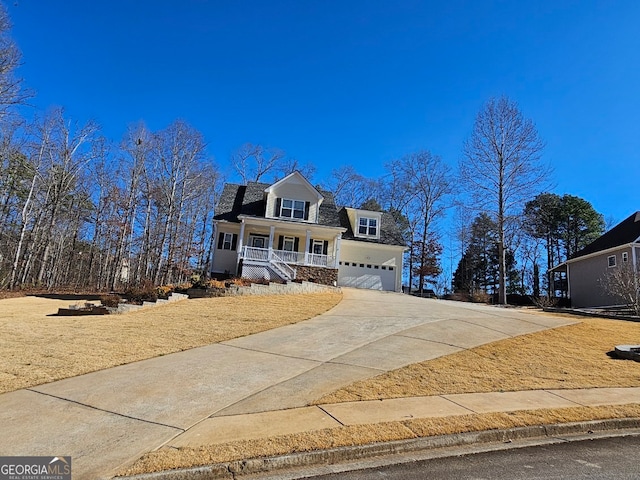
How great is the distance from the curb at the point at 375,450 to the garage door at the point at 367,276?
69.2 ft

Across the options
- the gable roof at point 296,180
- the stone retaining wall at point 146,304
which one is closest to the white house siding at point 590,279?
the gable roof at point 296,180

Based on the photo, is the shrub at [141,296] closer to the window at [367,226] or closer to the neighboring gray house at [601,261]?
the window at [367,226]

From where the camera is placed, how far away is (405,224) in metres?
38.5

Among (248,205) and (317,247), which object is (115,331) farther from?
(317,247)

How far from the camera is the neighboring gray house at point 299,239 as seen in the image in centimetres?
2228

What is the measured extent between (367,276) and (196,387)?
21.6m

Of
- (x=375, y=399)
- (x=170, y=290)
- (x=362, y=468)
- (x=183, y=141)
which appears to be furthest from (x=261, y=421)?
(x=183, y=141)

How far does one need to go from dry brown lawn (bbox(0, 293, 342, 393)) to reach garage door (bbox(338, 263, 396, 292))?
11.1 meters

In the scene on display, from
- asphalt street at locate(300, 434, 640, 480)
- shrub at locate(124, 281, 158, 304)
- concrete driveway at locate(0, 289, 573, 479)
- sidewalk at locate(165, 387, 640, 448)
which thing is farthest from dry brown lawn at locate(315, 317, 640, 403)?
shrub at locate(124, 281, 158, 304)

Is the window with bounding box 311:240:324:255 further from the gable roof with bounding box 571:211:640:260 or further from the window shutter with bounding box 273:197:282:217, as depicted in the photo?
the gable roof with bounding box 571:211:640:260

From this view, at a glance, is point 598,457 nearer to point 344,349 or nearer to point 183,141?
point 344,349

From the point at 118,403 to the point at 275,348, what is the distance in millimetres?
3634

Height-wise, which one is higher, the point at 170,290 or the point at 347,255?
the point at 347,255

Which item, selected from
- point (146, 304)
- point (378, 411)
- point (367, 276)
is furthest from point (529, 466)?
point (367, 276)
